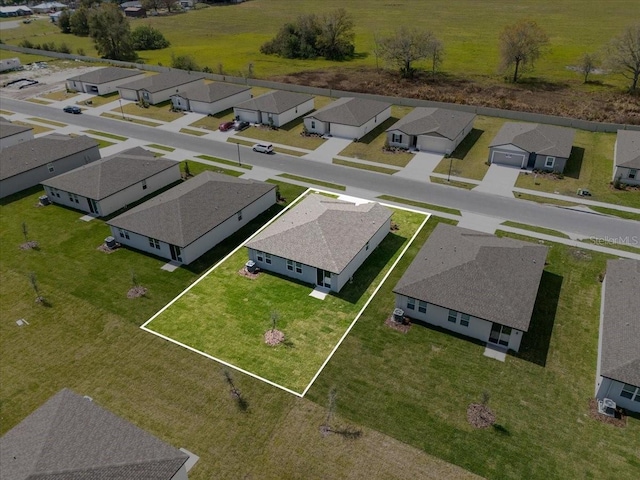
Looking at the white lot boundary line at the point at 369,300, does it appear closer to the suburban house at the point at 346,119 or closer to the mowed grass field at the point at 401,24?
the suburban house at the point at 346,119

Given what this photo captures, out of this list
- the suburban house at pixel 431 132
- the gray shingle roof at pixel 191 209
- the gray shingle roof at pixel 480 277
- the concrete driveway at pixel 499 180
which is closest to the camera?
the gray shingle roof at pixel 480 277

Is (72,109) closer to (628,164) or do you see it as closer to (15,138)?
(15,138)

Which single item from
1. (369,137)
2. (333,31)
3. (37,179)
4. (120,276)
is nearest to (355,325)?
(120,276)

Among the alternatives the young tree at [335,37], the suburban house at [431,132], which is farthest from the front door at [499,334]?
the young tree at [335,37]

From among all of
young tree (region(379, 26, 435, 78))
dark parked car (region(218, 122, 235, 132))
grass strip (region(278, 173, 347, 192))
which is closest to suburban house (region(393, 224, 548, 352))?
grass strip (region(278, 173, 347, 192))

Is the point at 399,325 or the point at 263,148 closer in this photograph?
the point at 399,325

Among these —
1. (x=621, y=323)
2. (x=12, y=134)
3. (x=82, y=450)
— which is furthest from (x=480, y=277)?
(x=12, y=134)

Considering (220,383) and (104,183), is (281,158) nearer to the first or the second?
(104,183)
